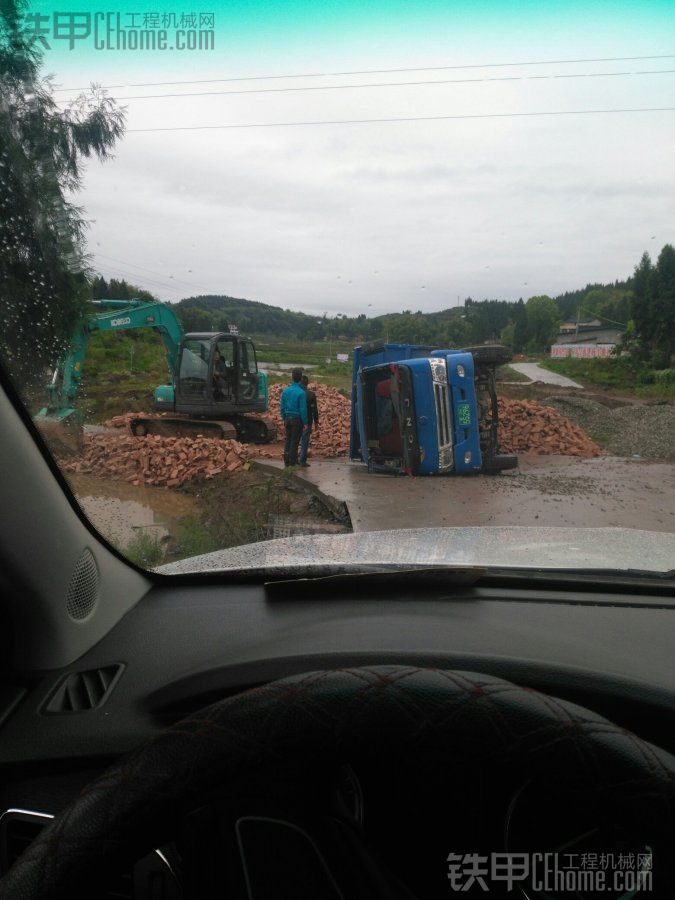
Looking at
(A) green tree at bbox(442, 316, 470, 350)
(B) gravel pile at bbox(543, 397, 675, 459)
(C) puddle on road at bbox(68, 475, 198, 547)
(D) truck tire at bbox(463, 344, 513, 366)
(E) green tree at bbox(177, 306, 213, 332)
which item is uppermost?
(E) green tree at bbox(177, 306, 213, 332)

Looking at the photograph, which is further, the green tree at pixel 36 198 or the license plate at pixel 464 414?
the license plate at pixel 464 414

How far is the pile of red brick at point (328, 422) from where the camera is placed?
7.47 m

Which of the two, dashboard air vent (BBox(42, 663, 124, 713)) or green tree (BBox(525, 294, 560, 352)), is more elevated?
green tree (BBox(525, 294, 560, 352))

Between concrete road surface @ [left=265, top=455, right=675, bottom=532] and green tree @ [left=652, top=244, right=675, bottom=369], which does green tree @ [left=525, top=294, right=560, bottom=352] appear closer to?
green tree @ [left=652, top=244, right=675, bottom=369]

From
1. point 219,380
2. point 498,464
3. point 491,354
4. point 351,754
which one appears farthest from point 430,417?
point 351,754

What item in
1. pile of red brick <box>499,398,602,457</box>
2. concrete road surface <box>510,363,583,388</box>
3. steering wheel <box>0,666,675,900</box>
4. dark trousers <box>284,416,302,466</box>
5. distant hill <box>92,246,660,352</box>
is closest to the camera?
steering wheel <box>0,666,675,900</box>

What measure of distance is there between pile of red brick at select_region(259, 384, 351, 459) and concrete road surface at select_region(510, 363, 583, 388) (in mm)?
2756

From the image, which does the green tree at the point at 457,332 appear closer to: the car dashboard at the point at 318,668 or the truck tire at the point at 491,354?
the truck tire at the point at 491,354

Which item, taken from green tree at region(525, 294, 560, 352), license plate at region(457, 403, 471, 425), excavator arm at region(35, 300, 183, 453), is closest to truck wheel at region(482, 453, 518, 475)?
license plate at region(457, 403, 471, 425)

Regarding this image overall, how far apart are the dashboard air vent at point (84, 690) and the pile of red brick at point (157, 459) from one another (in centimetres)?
70

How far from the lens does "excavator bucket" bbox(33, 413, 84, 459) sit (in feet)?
7.88

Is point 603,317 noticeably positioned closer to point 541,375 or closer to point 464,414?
point 541,375

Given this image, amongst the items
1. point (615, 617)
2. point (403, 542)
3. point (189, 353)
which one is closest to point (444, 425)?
point (189, 353)

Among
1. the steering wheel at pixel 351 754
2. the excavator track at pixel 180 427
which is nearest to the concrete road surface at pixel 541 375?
the excavator track at pixel 180 427
